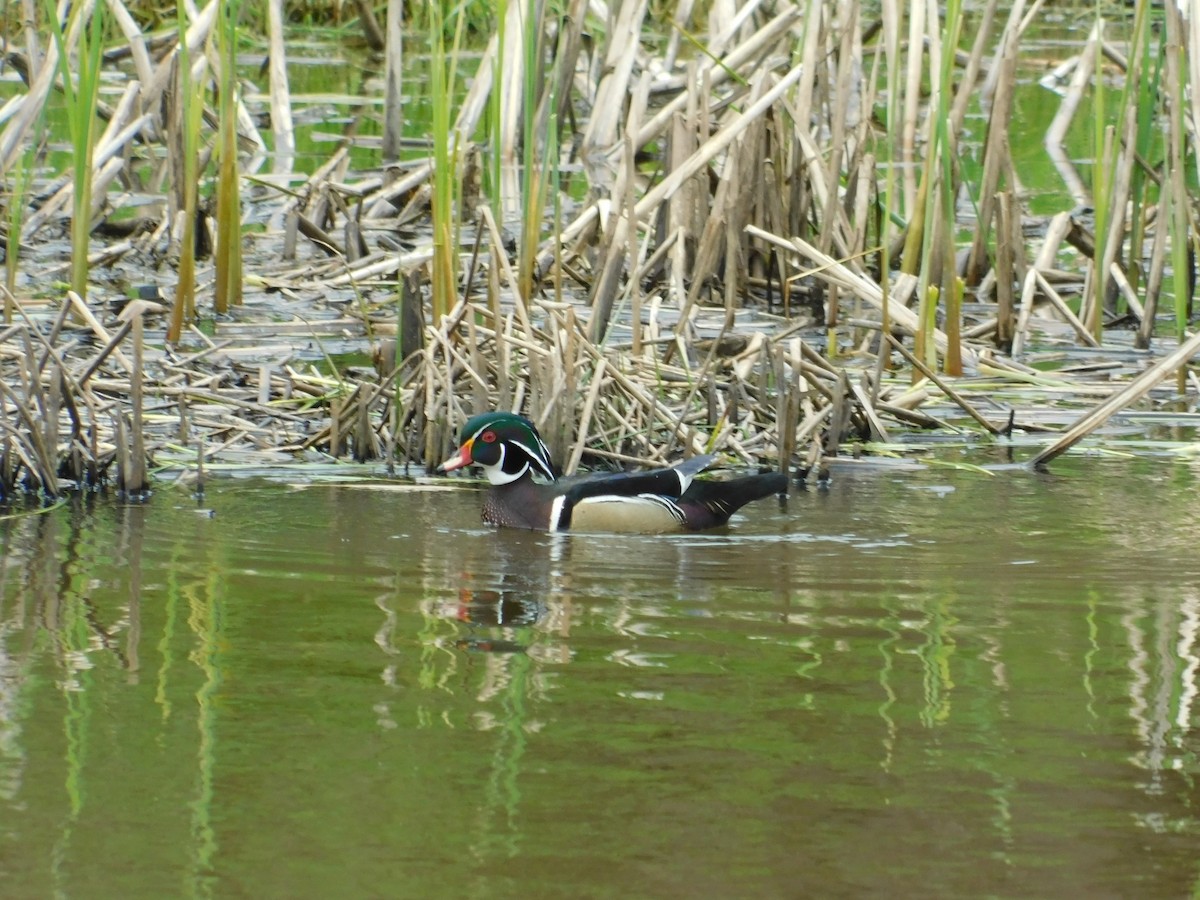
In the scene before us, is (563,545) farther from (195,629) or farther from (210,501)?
(195,629)

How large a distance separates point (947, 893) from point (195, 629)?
233 centimetres

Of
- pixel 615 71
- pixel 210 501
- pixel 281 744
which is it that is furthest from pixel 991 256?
pixel 281 744

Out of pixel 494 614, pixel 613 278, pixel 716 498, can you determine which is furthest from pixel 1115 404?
pixel 494 614

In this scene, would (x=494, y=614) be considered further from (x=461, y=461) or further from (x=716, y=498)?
(x=461, y=461)

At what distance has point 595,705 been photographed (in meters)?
4.45

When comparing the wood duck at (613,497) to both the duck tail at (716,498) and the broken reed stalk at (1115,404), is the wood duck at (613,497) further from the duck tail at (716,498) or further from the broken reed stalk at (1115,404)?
the broken reed stalk at (1115,404)

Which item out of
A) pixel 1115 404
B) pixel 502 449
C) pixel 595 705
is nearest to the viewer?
pixel 595 705

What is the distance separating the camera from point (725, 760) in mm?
4062

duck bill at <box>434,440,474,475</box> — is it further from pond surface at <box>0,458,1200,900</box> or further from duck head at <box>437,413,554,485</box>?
pond surface at <box>0,458,1200,900</box>

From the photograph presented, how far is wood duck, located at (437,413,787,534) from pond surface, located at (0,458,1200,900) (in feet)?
0.46

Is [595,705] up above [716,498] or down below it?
Result: below

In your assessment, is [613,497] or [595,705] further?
[613,497]

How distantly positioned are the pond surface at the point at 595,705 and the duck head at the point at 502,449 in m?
0.32

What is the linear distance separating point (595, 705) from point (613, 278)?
409 centimetres
